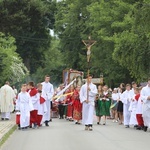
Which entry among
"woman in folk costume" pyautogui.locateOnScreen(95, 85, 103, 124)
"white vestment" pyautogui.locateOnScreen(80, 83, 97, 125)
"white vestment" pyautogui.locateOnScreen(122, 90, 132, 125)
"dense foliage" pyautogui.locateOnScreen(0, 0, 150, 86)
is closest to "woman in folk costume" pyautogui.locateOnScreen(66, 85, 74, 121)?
"woman in folk costume" pyautogui.locateOnScreen(95, 85, 103, 124)

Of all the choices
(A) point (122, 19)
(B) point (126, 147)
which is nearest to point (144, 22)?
(B) point (126, 147)

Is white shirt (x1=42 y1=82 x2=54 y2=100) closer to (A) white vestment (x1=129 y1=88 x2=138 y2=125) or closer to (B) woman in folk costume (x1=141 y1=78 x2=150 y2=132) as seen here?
(A) white vestment (x1=129 y1=88 x2=138 y2=125)

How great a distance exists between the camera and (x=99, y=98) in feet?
77.7

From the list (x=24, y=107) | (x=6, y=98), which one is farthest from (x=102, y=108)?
(x=6, y=98)

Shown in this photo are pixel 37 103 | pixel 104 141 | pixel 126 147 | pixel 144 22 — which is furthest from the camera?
pixel 144 22

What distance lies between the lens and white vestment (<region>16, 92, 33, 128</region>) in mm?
19703

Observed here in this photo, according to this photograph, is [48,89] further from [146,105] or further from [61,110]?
[61,110]

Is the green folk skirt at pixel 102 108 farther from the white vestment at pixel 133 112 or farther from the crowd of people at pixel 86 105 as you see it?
the white vestment at pixel 133 112

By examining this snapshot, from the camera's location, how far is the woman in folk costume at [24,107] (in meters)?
19.7

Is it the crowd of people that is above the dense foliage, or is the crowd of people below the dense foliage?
below

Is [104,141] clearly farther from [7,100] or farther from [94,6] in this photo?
[94,6]

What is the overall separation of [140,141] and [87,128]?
13.7ft

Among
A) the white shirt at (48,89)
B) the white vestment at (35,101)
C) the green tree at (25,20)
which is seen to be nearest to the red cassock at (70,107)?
the white shirt at (48,89)

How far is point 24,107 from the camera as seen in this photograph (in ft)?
65.3
